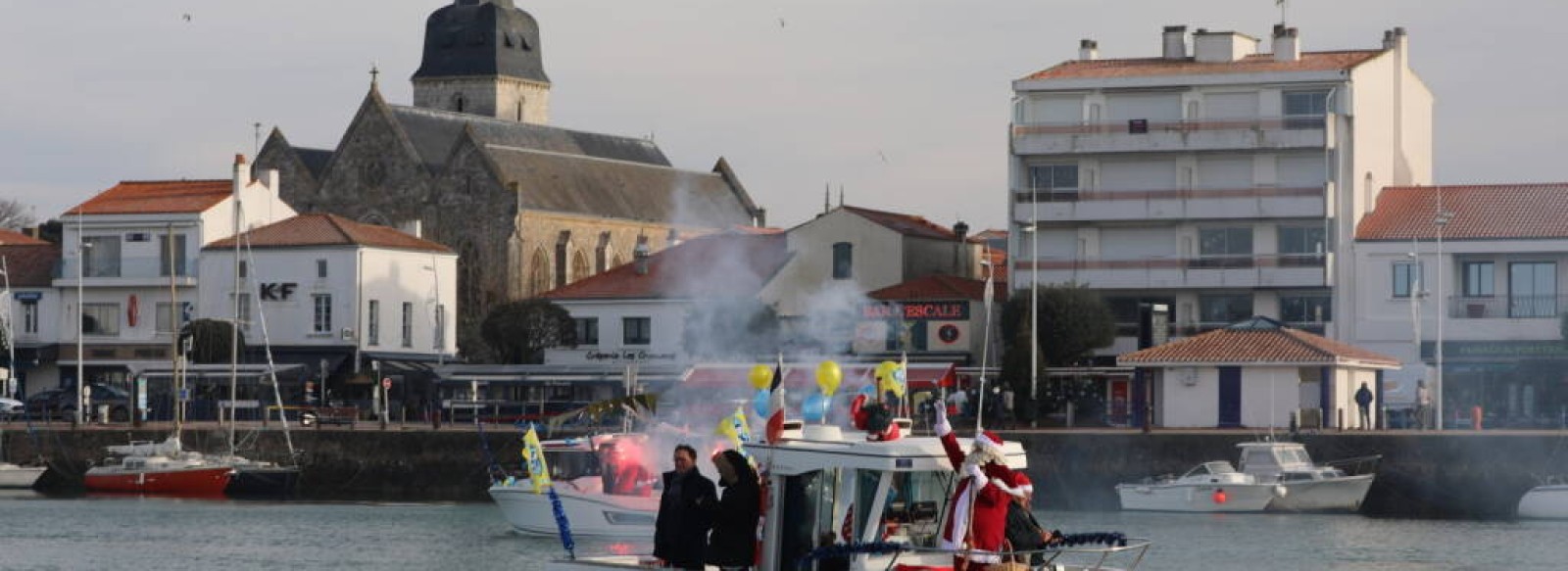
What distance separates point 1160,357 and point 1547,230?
1742 centimetres

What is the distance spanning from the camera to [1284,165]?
9312 cm

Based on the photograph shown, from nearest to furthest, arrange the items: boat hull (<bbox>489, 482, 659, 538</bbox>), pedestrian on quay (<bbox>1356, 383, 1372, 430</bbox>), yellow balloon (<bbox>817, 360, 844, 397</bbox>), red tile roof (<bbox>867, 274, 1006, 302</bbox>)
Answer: yellow balloon (<bbox>817, 360, 844, 397</bbox>) < boat hull (<bbox>489, 482, 659, 538</bbox>) < pedestrian on quay (<bbox>1356, 383, 1372, 430</bbox>) < red tile roof (<bbox>867, 274, 1006, 302</bbox>)

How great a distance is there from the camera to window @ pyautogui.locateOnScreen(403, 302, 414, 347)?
113750mm

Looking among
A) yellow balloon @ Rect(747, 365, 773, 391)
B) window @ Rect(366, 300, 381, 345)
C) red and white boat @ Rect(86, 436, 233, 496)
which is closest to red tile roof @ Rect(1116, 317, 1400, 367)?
red and white boat @ Rect(86, 436, 233, 496)

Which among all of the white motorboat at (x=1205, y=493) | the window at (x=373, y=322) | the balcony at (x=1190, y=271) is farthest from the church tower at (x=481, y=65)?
the white motorboat at (x=1205, y=493)

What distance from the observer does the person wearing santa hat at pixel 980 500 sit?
91.3ft

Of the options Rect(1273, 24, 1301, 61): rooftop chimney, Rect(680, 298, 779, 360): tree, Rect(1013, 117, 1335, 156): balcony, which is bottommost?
Rect(680, 298, 779, 360): tree

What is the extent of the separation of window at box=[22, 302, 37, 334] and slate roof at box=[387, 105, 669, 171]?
2746cm

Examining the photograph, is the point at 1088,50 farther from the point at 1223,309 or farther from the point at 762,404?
the point at 762,404

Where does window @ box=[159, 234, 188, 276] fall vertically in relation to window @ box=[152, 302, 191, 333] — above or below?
above

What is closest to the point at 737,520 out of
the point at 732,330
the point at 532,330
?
the point at 732,330

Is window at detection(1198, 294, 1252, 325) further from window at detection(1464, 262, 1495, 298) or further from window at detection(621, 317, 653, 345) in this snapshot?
window at detection(621, 317, 653, 345)

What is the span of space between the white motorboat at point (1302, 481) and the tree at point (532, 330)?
1658 inches

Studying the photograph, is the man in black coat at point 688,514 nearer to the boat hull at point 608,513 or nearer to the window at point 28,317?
the boat hull at point 608,513
